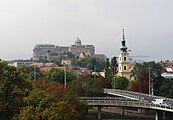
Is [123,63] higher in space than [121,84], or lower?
higher

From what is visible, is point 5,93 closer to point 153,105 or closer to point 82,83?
point 153,105

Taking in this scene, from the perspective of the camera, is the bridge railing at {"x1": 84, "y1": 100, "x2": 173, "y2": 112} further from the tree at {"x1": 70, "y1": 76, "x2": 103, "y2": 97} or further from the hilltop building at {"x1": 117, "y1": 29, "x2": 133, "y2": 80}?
the hilltop building at {"x1": 117, "y1": 29, "x2": 133, "y2": 80}

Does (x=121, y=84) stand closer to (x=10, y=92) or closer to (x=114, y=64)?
(x=114, y=64)

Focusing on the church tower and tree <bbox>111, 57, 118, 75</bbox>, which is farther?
tree <bbox>111, 57, 118, 75</bbox>

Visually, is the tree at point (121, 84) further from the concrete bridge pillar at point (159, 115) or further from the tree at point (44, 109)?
the tree at point (44, 109)

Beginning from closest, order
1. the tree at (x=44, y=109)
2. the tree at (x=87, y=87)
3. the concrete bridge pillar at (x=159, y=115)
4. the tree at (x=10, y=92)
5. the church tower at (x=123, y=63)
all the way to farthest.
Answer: the tree at (x=44, y=109) → the tree at (x=10, y=92) → the concrete bridge pillar at (x=159, y=115) → the tree at (x=87, y=87) → the church tower at (x=123, y=63)

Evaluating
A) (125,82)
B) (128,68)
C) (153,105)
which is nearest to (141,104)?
(153,105)

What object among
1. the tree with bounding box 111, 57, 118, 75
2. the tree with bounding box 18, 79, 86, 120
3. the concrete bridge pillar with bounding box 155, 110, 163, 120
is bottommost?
the concrete bridge pillar with bounding box 155, 110, 163, 120

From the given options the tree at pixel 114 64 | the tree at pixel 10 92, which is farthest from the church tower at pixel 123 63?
the tree at pixel 10 92

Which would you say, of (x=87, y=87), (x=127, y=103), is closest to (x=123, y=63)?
(x=87, y=87)

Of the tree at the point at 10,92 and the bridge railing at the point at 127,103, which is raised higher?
the tree at the point at 10,92

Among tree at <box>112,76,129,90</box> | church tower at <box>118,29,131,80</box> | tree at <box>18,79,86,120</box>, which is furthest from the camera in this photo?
church tower at <box>118,29,131,80</box>

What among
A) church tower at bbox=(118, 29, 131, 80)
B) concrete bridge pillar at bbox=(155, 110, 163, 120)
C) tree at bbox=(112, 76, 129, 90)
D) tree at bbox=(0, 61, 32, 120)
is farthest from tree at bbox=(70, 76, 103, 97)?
church tower at bbox=(118, 29, 131, 80)

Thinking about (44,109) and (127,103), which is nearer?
(44,109)
